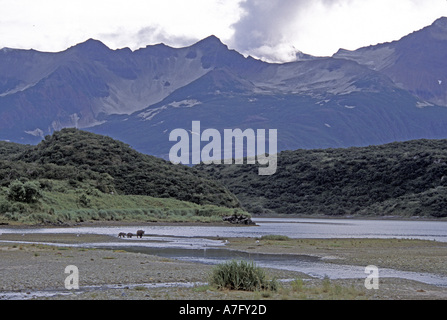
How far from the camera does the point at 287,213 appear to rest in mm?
156250

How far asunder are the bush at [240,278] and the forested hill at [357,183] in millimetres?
118820

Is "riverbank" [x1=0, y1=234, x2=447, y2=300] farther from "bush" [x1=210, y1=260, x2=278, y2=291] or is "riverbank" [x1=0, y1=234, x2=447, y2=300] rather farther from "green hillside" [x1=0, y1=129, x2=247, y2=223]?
"green hillside" [x1=0, y1=129, x2=247, y2=223]

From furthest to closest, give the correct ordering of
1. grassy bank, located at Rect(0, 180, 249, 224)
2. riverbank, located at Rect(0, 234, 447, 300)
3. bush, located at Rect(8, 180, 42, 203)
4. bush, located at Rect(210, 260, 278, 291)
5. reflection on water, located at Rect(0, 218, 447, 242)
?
bush, located at Rect(8, 180, 42, 203), grassy bank, located at Rect(0, 180, 249, 224), reflection on water, located at Rect(0, 218, 447, 242), bush, located at Rect(210, 260, 278, 291), riverbank, located at Rect(0, 234, 447, 300)

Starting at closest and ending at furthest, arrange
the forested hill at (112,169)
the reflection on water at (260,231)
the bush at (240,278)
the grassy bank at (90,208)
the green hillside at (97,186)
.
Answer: the bush at (240,278)
the reflection on water at (260,231)
the grassy bank at (90,208)
the green hillside at (97,186)
the forested hill at (112,169)

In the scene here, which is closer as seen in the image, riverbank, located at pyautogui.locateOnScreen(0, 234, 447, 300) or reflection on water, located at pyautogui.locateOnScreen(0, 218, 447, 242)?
riverbank, located at pyautogui.locateOnScreen(0, 234, 447, 300)

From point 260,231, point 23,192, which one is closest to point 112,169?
point 260,231

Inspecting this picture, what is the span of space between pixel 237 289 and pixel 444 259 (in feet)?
60.3

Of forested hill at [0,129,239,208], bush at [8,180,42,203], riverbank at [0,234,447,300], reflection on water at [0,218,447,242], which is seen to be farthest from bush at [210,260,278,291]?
forested hill at [0,129,239,208]

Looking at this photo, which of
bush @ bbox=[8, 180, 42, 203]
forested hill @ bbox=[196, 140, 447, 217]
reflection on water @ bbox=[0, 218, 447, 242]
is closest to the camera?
reflection on water @ bbox=[0, 218, 447, 242]

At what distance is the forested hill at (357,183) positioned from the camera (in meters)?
142

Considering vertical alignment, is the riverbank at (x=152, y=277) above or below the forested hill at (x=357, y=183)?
below

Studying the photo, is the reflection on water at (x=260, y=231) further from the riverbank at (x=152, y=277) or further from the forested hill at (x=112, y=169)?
the riverbank at (x=152, y=277)

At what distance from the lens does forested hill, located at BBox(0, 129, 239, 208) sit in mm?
87062

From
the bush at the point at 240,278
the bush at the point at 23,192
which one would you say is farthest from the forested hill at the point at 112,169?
the bush at the point at 240,278
